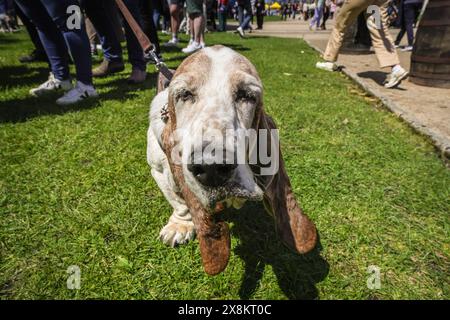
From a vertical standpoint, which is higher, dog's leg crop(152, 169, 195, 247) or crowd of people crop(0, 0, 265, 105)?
crowd of people crop(0, 0, 265, 105)

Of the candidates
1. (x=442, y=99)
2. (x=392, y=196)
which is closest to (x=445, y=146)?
(x=392, y=196)

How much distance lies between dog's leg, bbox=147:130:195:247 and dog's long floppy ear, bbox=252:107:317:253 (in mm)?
616

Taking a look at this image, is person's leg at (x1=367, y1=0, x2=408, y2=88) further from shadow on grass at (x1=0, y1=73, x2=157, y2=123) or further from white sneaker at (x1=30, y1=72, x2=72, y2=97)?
white sneaker at (x1=30, y1=72, x2=72, y2=97)

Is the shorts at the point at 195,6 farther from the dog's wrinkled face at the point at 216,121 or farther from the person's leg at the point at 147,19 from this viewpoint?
the dog's wrinkled face at the point at 216,121

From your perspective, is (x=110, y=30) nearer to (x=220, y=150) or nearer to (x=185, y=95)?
(x=185, y=95)

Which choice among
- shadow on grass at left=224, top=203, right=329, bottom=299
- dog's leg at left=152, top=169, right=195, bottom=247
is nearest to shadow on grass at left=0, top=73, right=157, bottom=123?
dog's leg at left=152, top=169, right=195, bottom=247

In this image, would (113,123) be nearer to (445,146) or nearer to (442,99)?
(445,146)

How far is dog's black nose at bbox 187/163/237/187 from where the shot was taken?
120 centimetres

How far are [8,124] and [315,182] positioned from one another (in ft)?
Result: 11.4

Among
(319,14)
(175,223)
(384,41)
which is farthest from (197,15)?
(319,14)

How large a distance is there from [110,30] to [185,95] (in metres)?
4.12

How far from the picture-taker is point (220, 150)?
3.87ft

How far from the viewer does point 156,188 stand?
8.39 feet

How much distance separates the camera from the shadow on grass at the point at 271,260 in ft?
5.86
